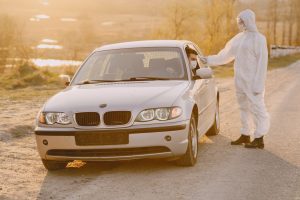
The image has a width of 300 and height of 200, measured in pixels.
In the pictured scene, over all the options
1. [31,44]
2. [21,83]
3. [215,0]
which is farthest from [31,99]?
[215,0]

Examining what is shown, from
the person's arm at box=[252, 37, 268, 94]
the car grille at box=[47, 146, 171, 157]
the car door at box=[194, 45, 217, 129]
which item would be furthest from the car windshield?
the car grille at box=[47, 146, 171, 157]

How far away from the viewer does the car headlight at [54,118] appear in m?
7.16

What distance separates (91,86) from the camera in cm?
810

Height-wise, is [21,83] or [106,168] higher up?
[106,168]

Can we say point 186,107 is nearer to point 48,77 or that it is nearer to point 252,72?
point 252,72

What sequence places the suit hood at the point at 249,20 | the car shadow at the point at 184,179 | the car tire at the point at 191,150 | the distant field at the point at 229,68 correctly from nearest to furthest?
the car shadow at the point at 184,179 < the car tire at the point at 191,150 < the suit hood at the point at 249,20 < the distant field at the point at 229,68

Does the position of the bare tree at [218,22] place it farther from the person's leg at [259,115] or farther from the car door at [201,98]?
the car door at [201,98]

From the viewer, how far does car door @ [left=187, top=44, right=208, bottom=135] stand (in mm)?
8113

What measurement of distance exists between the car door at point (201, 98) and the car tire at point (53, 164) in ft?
5.90

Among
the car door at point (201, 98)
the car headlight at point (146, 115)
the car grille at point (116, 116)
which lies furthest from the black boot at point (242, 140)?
the car grille at point (116, 116)

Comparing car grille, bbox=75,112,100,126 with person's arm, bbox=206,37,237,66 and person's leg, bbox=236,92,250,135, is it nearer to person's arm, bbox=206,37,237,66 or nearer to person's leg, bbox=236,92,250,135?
person's leg, bbox=236,92,250,135

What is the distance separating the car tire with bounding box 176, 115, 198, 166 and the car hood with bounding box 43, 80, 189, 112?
0.45 m

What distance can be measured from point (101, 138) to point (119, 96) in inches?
23.3

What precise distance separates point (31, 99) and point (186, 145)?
1059 centimetres
